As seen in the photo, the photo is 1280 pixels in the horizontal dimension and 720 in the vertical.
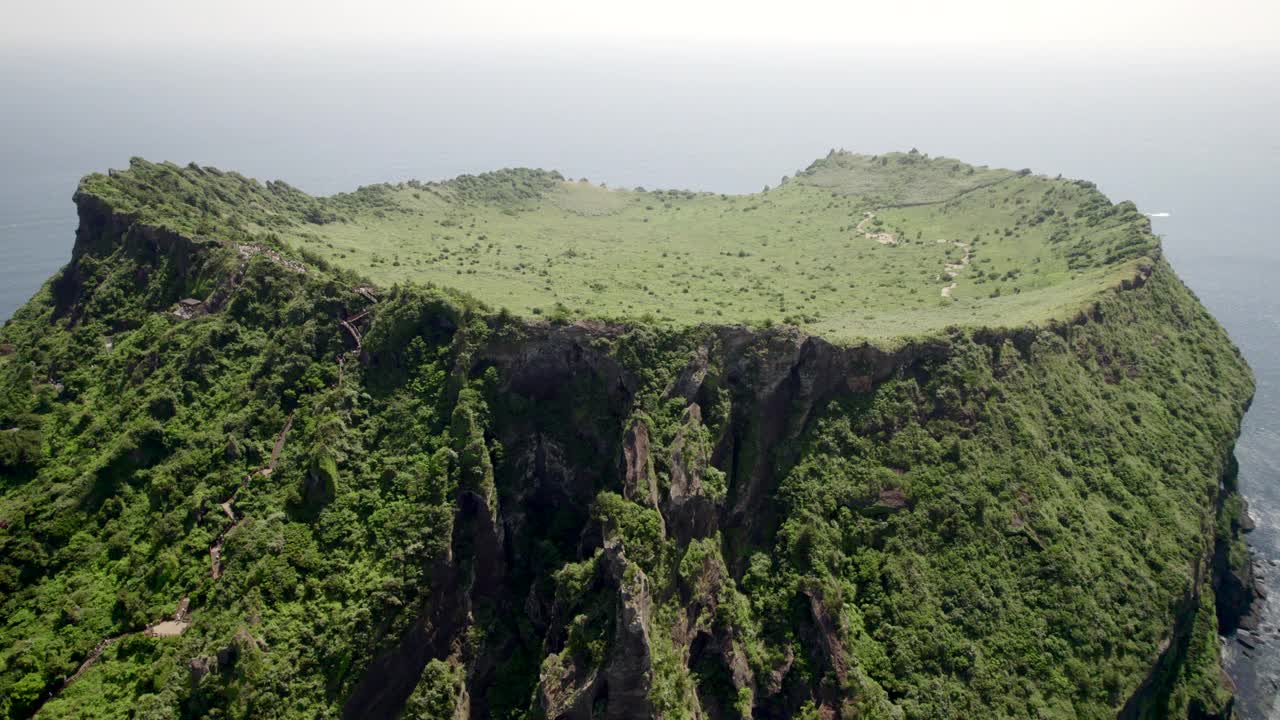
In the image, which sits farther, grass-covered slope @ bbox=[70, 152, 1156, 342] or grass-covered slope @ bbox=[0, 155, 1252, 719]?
grass-covered slope @ bbox=[70, 152, 1156, 342]

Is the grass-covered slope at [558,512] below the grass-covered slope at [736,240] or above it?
below

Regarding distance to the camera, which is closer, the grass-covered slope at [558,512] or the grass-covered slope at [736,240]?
the grass-covered slope at [558,512]

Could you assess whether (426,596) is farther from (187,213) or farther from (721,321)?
(187,213)

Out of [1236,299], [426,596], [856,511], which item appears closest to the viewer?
[426,596]

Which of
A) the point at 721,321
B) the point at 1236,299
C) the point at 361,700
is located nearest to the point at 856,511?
the point at 721,321

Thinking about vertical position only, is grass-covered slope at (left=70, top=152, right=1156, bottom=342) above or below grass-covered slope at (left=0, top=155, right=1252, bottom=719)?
above
